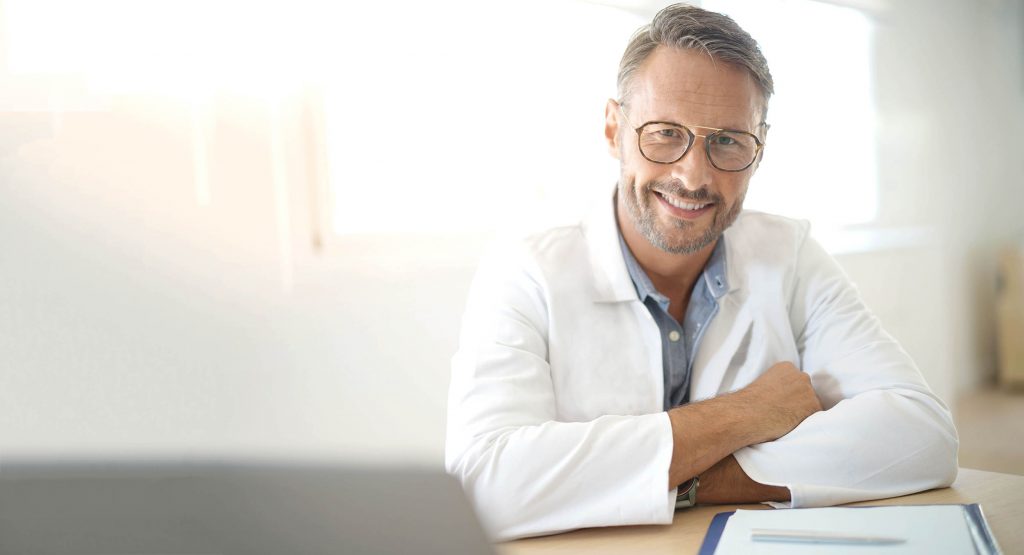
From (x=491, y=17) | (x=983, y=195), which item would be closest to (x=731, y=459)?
(x=491, y=17)

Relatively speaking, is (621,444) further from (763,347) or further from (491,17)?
(491,17)

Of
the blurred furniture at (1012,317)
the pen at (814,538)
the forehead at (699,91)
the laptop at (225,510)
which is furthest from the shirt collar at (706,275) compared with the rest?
the blurred furniture at (1012,317)

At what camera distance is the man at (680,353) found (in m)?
1.01

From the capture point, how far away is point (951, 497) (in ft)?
3.33

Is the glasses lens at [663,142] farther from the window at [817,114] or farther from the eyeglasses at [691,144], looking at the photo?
the window at [817,114]

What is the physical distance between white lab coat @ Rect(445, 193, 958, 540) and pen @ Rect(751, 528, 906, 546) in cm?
14

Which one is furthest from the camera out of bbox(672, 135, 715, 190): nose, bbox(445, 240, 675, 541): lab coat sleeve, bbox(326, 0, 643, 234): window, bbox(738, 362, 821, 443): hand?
bbox(326, 0, 643, 234): window

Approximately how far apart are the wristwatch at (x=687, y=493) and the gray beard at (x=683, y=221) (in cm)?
43

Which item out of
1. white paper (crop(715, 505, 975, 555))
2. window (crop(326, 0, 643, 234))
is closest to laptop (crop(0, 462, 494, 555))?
white paper (crop(715, 505, 975, 555))

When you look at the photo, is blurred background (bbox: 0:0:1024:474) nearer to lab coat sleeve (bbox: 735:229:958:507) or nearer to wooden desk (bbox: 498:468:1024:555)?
wooden desk (bbox: 498:468:1024:555)

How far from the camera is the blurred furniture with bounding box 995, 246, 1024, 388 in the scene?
179 inches

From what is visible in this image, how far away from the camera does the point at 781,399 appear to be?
3.69 feet

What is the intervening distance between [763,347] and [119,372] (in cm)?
117

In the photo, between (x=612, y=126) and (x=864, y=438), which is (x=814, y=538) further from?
(x=612, y=126)
